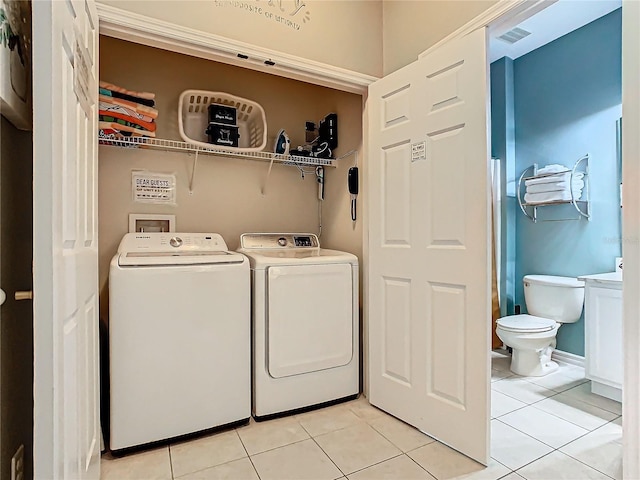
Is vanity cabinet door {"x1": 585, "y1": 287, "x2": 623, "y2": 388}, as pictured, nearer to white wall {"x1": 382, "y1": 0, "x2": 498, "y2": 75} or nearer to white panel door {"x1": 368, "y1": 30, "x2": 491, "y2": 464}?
white panel door {"x1": 368, "y1": 30, "x2": 491, "y2": 464}

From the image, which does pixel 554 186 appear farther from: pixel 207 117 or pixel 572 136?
pixel 207 117

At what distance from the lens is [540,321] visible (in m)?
2.72

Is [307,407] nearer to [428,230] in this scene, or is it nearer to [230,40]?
[428,230]

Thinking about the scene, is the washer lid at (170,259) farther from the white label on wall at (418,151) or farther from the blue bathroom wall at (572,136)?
the blue bathroom wall at (572,136)

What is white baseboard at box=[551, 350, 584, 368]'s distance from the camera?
9.59ft

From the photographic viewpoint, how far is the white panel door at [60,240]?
2.52 feet

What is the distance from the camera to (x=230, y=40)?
1.82 m

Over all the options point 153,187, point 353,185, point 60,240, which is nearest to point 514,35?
point 353,185

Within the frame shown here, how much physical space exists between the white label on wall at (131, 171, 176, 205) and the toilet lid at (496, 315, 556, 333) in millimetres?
2510

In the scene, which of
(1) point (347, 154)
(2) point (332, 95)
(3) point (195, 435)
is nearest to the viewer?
(3) point (195, 435)

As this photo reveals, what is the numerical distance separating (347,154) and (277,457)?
6.24 ft

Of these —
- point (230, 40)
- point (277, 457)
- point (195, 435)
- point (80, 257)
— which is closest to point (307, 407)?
point (277, 457)

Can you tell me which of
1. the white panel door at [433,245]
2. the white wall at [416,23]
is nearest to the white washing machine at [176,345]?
the white panel door at [433,245]

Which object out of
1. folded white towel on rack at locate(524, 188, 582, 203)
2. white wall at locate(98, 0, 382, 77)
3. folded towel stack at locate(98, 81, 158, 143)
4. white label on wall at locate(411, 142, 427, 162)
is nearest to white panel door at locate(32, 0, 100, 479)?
white wall at locate(98, 0, 382, 77)
